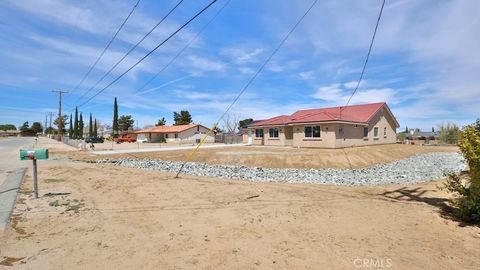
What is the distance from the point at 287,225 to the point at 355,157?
63.3 ft

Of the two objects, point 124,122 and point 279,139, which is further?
point 124,122

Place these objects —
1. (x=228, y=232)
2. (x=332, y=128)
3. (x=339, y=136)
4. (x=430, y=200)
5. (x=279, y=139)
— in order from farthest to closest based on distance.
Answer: (x=279, y=139) → (x=339, y=136) → (x=332, y=128) → (x=430, y=200) → (x=228, y=232)

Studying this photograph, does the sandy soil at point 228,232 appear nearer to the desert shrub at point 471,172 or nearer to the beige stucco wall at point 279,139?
the desert shrub at point 471,172

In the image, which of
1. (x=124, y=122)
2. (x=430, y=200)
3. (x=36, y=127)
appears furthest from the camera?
(x=36, y=127)

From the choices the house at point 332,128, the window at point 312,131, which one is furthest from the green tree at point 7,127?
the window at point 312,131

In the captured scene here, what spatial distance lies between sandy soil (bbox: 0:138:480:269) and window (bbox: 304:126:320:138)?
725 inches

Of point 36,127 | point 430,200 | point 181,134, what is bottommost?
point 430,200

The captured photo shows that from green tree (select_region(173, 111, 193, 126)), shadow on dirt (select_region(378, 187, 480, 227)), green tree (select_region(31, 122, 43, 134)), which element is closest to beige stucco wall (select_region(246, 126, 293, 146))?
shadow on dirt (select_region(378, 187, 480, 227))

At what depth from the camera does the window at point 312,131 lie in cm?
2831

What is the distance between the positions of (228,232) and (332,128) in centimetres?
2303

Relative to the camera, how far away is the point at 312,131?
2886 centimetres

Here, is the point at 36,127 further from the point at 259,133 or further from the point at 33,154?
the point at 33,154

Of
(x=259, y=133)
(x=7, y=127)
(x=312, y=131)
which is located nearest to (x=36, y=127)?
(x=7, y=127)

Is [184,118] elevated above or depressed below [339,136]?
above
